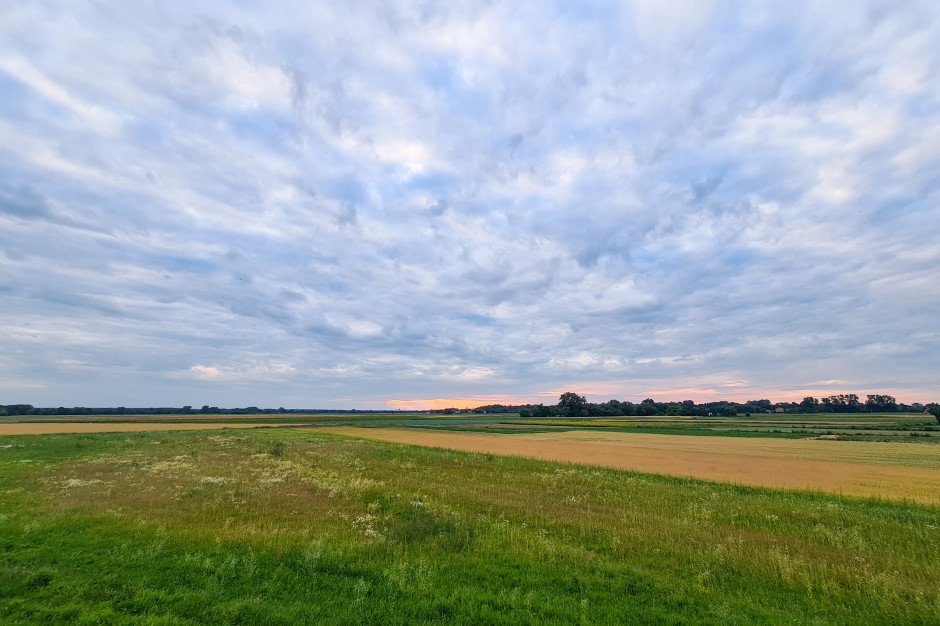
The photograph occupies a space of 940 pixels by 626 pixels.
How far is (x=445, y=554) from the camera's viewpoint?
12.5 metres

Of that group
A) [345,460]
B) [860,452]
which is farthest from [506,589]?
[860,452]

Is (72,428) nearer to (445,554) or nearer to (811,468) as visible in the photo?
(445,554)

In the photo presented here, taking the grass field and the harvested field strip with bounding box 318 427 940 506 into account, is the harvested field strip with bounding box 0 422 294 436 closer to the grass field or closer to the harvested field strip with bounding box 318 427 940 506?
the grass field

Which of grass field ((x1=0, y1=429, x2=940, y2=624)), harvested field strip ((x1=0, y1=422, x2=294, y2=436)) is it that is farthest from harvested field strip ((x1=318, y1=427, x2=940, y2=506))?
harvested field strip ((x1=0, y1=422, x2=294, y2=436))

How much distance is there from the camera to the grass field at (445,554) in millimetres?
8898

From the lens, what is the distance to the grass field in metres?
8.90

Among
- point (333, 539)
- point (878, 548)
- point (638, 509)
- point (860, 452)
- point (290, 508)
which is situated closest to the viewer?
point (333, 539)

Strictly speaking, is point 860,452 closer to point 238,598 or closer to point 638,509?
point 638,509

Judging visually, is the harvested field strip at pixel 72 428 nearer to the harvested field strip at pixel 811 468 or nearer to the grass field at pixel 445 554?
the grass field at pixel 445 554

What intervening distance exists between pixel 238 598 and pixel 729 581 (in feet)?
39.2

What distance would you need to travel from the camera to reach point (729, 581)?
11.1 meters

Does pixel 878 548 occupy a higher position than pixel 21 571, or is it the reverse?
pixel 21 571

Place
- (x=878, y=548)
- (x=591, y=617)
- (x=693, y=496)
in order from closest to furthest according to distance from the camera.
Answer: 1. (x=591, y=617)
2. (x=878, y=548)
3. (x=693, y=496)

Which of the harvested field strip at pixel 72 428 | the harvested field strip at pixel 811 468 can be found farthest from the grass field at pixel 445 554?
the harvested field strip at pixel 72 428
